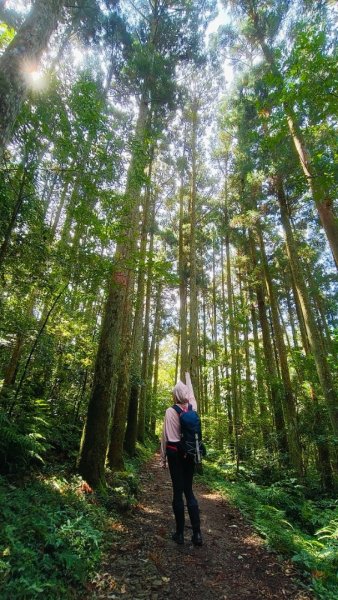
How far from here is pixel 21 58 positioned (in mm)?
3658

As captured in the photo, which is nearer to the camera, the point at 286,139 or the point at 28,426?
the point at 28,426

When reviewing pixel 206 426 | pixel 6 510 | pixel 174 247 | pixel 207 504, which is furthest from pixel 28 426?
pixel 206 426

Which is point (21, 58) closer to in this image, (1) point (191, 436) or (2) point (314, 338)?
(1) point (191, 436)

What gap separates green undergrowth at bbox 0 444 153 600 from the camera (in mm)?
2426

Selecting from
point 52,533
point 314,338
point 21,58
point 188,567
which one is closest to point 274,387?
point 314,338

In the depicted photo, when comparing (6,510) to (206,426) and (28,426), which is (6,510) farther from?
(206,426)

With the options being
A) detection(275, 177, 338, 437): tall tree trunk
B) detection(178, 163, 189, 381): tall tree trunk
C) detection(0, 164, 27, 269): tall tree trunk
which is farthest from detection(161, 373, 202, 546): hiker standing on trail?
detection(178, 163, 189, 381): tall tree trunk

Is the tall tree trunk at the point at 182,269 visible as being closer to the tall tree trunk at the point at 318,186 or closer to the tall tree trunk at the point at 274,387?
the tall tree trunk at the point at 274,387

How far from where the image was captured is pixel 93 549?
3285 millimetres

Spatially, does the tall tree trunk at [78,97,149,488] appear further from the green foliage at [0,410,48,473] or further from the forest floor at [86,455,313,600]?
the forest floor at [86,455,313,600]

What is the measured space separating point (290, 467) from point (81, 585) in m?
9.40

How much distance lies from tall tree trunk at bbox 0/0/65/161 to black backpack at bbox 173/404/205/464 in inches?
157

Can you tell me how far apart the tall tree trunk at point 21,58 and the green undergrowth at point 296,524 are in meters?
5.92

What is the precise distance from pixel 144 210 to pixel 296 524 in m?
10.1
